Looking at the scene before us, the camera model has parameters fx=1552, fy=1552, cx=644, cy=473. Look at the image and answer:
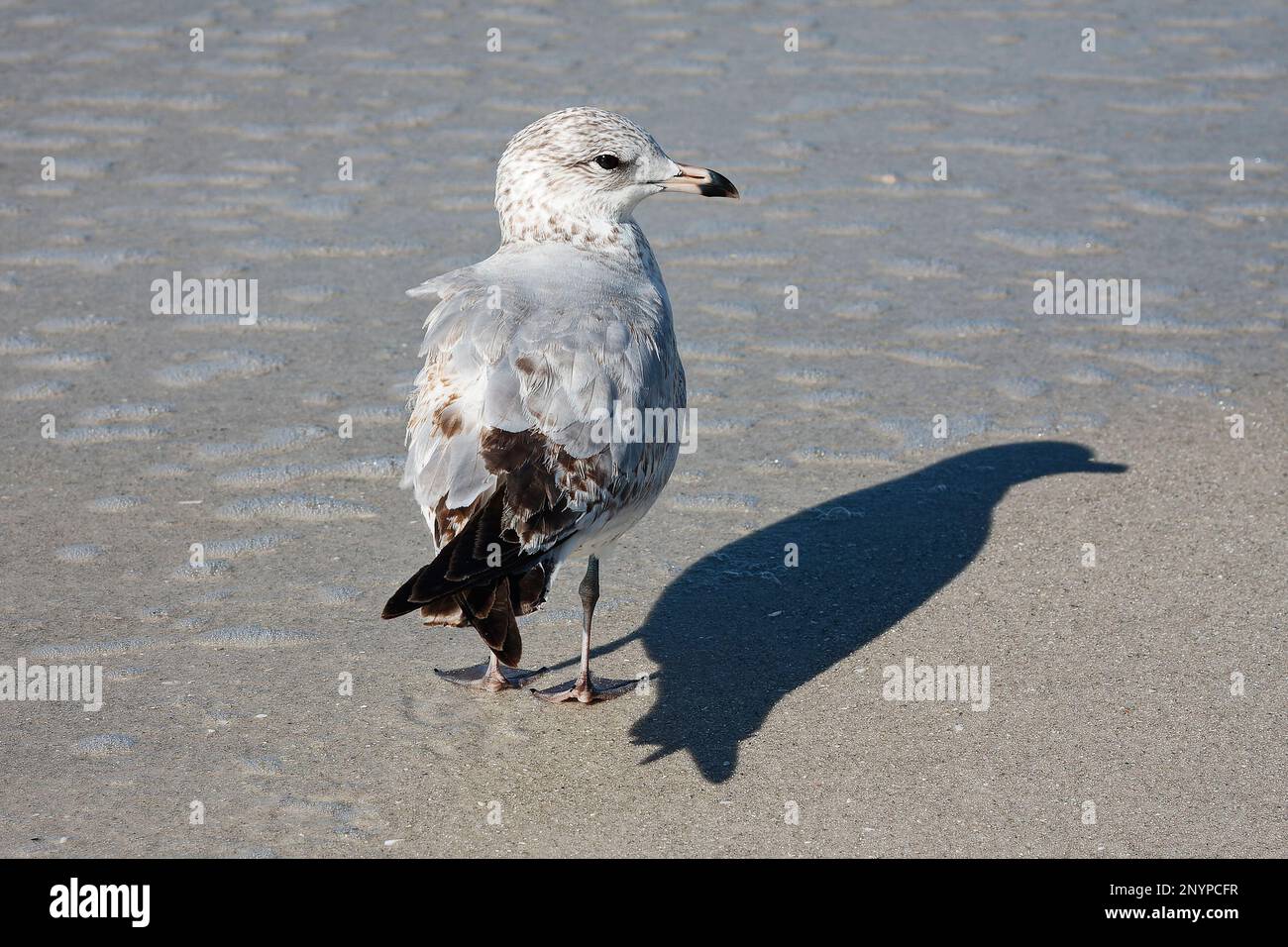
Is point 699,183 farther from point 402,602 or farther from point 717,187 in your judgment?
point 402,602

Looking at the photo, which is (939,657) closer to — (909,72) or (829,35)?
(909,72)

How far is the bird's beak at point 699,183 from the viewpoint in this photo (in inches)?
219

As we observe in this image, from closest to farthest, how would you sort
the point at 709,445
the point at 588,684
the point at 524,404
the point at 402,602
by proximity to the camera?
the point at 402,602, the point at 524,404, the point at 588,684, the point at 709,445

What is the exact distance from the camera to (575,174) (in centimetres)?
534

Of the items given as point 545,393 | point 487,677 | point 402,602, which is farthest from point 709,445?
point 402,602

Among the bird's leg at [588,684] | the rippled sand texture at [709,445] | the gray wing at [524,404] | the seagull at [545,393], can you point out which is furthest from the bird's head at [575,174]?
the rippled sand texture at [709,445]

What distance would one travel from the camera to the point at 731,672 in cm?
537

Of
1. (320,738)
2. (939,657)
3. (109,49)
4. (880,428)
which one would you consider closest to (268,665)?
(320,738)

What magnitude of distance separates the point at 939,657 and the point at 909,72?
6.80 metres

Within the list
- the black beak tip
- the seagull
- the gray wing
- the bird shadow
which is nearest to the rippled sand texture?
the bird shadow

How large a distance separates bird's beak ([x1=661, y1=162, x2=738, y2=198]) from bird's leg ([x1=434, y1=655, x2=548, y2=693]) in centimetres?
180

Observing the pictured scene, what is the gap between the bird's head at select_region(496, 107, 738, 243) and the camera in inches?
210

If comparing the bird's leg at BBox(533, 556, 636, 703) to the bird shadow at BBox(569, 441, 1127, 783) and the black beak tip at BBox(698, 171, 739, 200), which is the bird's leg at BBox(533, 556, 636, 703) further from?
the black beak tip at BBox(698, 171, 739, 200)

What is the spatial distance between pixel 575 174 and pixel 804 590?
1781 millimetres
